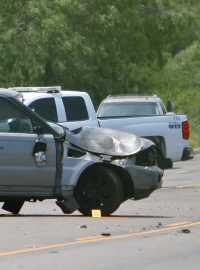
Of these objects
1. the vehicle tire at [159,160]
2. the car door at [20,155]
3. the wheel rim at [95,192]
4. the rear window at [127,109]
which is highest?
the car door at [20,155]

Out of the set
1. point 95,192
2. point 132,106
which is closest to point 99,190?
point 95,192

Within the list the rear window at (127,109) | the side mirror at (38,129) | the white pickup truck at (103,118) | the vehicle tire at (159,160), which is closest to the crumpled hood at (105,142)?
the side mirror at (38,129)

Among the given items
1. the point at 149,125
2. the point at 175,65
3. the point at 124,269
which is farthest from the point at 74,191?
the point at 175,65

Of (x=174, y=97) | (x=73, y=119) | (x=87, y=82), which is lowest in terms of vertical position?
(x=174, y=97)

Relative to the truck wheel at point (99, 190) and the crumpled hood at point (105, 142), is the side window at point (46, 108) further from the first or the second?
the truck wheel at point (99, 190)

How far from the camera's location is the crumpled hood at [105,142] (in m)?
14.4

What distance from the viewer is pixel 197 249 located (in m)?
11.1

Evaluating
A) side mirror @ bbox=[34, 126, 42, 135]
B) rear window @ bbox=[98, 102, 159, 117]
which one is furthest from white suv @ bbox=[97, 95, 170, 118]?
side mirror @ bbox=[34, 126, 42, 135]

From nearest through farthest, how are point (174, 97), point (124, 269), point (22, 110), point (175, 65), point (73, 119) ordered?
point (124, 269)
point (22, 110)
point (73, 119)
point (174, 97)
point (175, 65)

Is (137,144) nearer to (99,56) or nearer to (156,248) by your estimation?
(156,248)

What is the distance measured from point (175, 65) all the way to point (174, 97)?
12.9 ft

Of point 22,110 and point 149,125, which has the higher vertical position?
point 22,110

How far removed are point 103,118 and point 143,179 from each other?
938cm

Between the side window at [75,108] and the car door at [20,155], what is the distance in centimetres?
723
